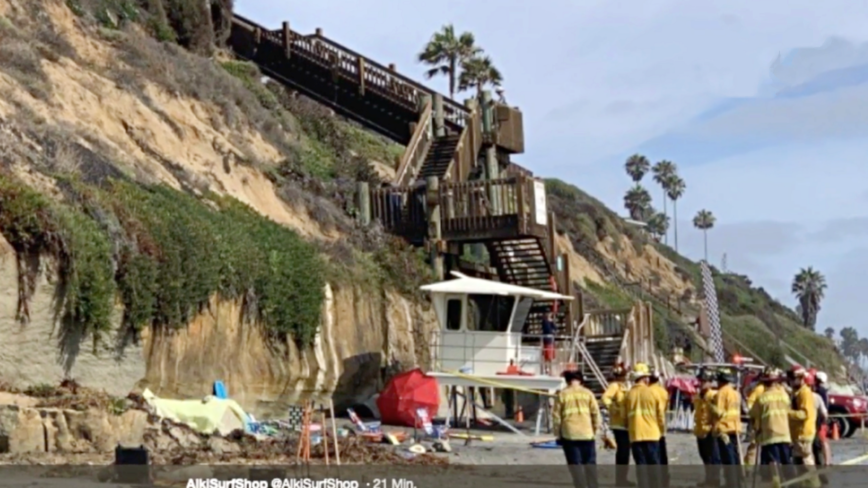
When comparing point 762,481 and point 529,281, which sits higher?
point 529,281

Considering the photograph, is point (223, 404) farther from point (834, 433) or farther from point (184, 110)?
point (834, 433)

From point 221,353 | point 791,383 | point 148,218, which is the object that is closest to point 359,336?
point 221,353

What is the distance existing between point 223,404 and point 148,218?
3976 mm

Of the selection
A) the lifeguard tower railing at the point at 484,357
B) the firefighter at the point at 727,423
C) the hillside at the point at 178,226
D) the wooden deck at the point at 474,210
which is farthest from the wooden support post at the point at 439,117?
the firefighter at the point at 727,423

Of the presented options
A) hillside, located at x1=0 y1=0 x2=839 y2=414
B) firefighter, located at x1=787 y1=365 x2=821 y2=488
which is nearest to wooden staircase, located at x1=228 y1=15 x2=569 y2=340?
hillside, located at x1=0 y1=0 x2=839 y2=414

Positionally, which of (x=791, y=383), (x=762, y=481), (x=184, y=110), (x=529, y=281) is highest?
(x=184, y=110)

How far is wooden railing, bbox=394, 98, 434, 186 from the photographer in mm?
32938

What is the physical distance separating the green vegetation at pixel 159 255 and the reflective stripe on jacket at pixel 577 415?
8316 millimetres

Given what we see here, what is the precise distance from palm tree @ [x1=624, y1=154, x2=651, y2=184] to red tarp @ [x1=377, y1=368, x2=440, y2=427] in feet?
348

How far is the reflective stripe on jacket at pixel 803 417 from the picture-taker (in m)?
15.2

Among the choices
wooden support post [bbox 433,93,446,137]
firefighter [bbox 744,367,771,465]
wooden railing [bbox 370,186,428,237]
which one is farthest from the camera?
wooden support post [bbox 433,93,446,137]

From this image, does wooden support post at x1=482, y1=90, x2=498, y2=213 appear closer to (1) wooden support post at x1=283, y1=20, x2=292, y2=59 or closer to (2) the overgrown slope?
(1) wooden support post at x1=283, y1=20, x2=292, y2=59

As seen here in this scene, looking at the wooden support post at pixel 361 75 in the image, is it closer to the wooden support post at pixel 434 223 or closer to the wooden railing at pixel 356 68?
the wooden railing at pixel 356 68

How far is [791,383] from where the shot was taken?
52.4 ft
